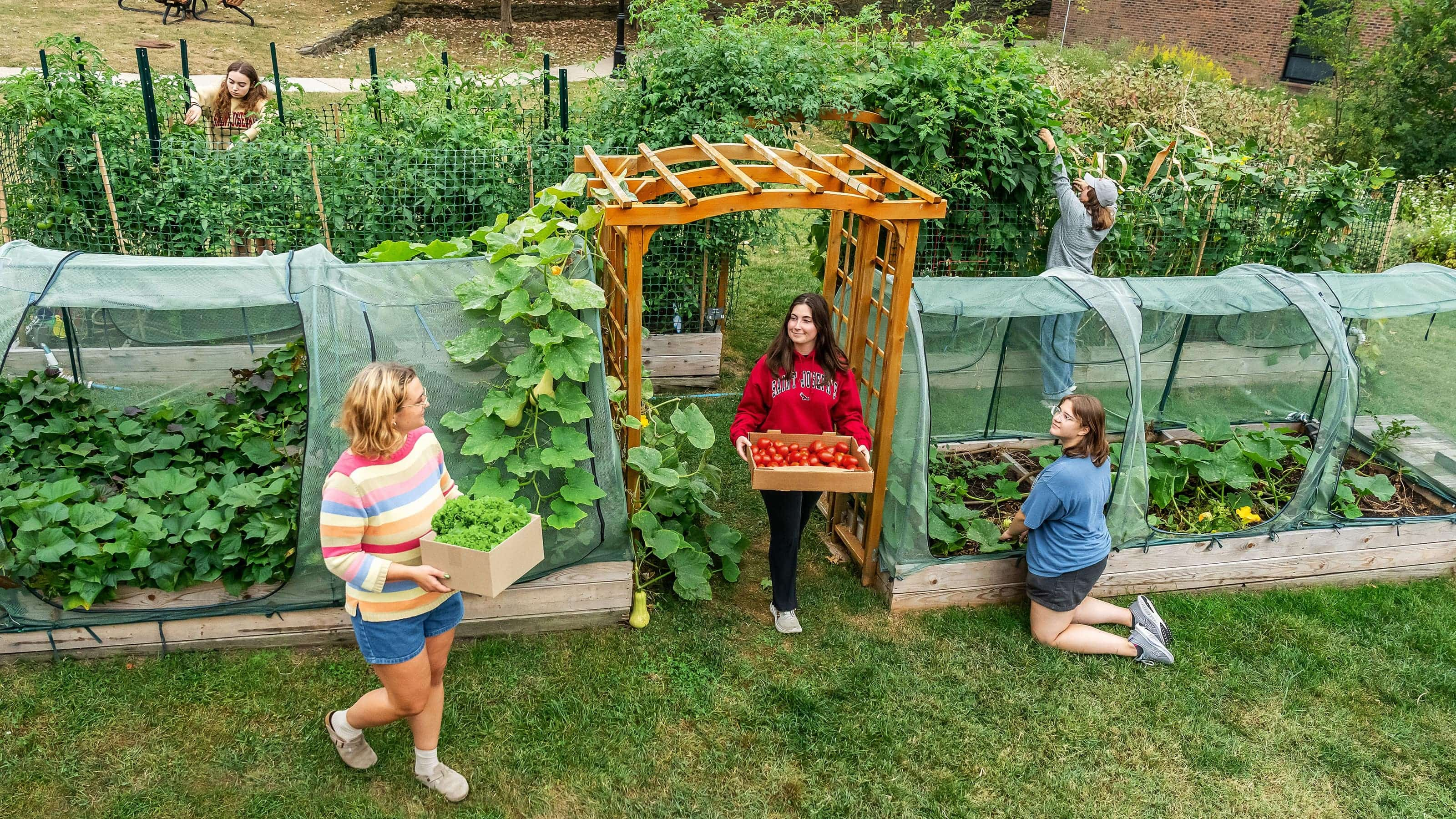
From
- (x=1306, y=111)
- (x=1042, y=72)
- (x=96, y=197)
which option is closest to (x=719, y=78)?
(x=1042, y=72)

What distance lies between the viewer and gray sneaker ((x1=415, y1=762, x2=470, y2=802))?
12.3ft

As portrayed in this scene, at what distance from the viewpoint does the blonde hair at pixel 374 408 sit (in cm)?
305

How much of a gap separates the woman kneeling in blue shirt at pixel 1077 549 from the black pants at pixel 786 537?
1.09m

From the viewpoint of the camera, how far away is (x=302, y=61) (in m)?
19.4

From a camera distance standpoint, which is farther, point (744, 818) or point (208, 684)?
point (208, 684)

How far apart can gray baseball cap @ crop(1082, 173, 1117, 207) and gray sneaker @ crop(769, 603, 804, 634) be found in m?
3.83

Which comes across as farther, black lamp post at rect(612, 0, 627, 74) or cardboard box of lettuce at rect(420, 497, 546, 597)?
black lamp post at rect(612, 0, 627, 74)

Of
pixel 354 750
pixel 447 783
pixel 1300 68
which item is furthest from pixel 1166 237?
pixel 1300 68

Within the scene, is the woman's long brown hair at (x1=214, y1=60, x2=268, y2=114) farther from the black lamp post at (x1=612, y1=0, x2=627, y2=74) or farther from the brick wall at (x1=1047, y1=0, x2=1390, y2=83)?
the brick wall at (x1=1047, y1=0, x2=1390, y2=83)

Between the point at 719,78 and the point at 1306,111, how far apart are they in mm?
11239

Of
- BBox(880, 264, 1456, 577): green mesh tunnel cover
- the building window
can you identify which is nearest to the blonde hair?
BBox(880, 264, 1456, 577): green mesh tunnel cover

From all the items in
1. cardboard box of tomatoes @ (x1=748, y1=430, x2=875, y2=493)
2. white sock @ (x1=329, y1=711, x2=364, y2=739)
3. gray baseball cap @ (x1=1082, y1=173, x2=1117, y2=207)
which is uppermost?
gray baseball cap @ (x1=1082, y1=173, x2=1117, y2=207)

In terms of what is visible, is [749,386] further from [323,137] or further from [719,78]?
[323,137]

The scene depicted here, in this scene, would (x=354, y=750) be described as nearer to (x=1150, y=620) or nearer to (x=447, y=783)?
(x=447, y=783)
